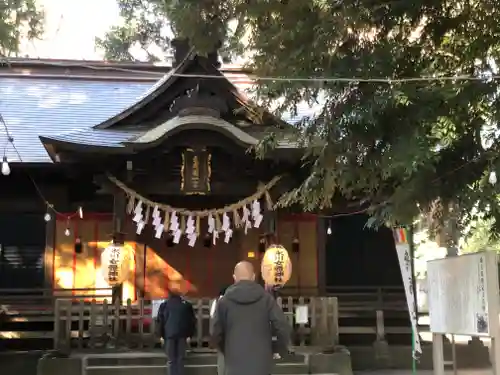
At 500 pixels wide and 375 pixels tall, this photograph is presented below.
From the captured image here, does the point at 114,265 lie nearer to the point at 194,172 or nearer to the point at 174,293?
the point at 194,172

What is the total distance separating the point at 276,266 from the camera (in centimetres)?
1201

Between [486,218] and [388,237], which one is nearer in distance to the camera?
[486,218]

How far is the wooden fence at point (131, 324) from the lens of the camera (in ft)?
37.6

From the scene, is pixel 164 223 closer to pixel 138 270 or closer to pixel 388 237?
pixel 138 270

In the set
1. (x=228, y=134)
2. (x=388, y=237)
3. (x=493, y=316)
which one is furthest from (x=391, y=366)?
(x=493, y=316)

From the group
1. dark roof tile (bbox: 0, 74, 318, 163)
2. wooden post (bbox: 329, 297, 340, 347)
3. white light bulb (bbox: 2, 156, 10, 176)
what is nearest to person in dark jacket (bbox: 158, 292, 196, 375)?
wooden post (bbox: 329, 297, 340, 347)

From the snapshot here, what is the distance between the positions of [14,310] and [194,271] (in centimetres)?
383

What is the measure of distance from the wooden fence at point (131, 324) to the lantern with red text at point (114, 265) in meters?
0.47

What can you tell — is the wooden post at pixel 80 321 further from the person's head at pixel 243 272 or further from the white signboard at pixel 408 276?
the person's head at pixel 243 272

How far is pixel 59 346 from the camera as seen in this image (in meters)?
11.3

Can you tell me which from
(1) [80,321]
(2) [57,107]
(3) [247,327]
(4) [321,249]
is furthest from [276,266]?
(2) [57,107]

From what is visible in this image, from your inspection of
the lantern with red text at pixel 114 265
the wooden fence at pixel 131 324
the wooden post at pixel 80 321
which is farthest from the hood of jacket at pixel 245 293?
the lantern with red text at pixel 114 265

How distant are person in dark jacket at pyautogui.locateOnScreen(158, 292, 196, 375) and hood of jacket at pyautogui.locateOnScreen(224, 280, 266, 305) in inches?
158

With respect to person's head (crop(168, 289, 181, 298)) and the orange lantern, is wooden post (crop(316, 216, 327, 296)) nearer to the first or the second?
the orange lantern
